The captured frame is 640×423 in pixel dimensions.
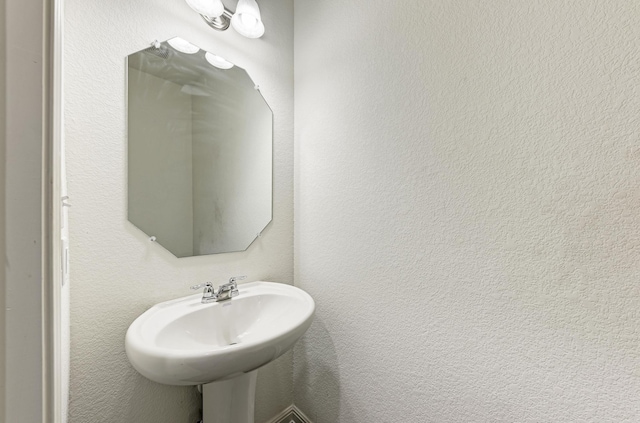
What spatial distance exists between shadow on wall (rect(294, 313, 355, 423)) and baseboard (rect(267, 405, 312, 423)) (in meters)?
0.03

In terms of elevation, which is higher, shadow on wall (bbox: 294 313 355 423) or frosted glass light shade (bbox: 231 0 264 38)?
frosted glass light shade (bbox: 231 0 264 38)

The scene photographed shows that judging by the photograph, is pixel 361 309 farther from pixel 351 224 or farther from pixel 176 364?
pixel 176 364

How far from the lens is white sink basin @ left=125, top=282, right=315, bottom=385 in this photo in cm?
60

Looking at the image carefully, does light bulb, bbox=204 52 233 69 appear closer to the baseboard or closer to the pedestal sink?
the pedestal sink

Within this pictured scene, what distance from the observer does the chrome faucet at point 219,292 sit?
0.93m

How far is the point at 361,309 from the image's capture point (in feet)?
3.19

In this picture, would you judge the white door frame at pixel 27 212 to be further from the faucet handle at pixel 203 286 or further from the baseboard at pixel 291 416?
the baseboard at pixel 291 416

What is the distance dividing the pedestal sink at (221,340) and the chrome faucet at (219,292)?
2 centimetres

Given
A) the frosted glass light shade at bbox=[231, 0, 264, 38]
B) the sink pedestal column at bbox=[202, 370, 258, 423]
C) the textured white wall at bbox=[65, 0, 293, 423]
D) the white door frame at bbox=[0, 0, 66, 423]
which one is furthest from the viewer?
the frosted glass light shade at bbox=[231, 0, 264, 38]

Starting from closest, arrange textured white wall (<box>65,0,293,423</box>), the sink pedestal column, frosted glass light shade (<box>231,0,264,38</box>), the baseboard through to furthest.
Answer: textured white wall (<box>65,0,293,423</box>) → the sink pedestal column → frosted glass light shade (<box>231,0,264,38</box>) → the baseboard

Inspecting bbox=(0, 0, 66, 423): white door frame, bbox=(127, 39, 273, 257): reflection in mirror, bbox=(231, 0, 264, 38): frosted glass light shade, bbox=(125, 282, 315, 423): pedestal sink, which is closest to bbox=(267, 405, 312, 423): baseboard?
bbox=(125, 282, 315, 423): pedestal sink

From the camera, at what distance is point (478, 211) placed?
698 mm

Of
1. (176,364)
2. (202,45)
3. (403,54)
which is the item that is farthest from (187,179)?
(403,54)

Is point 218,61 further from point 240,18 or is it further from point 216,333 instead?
point 216,333
